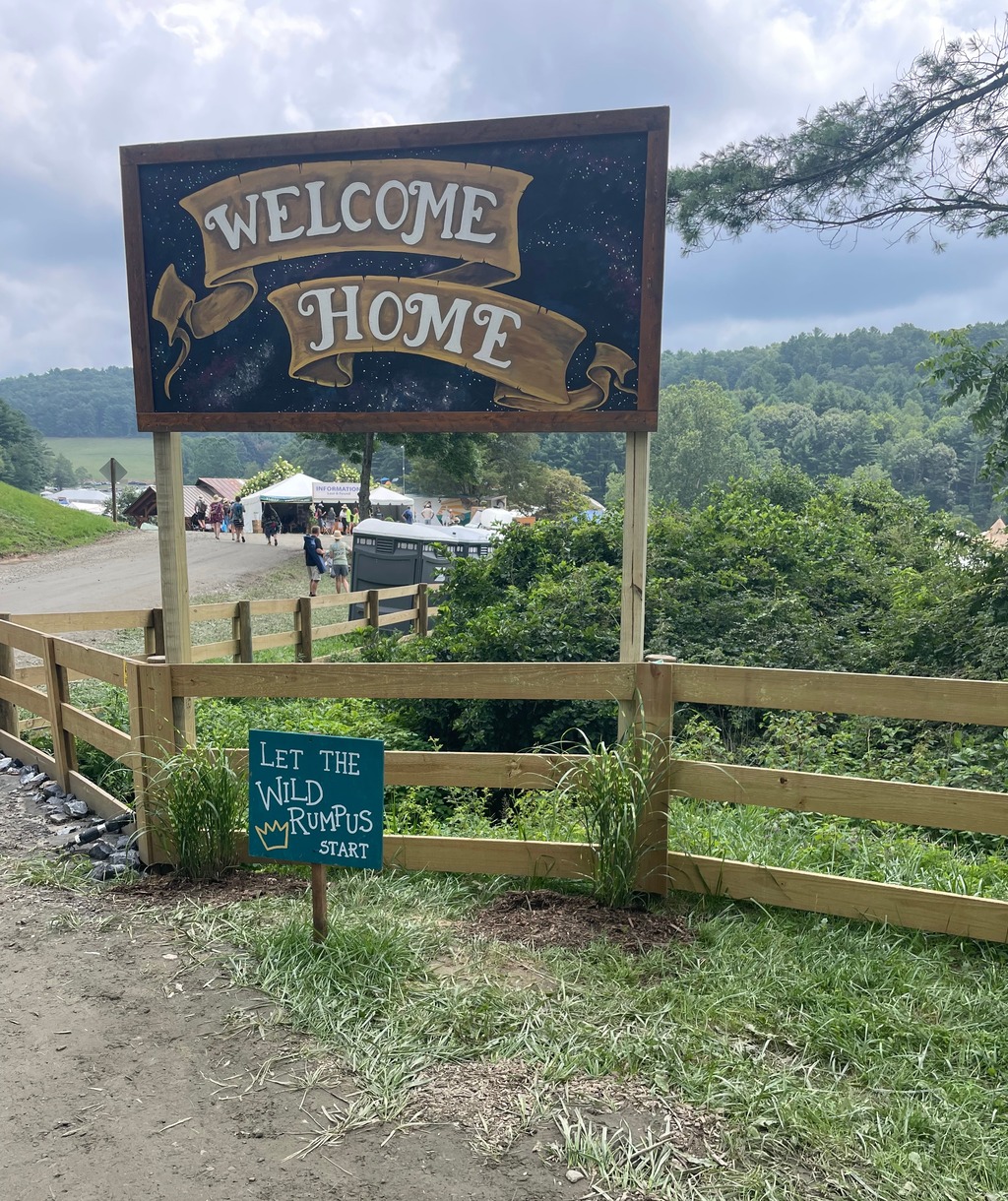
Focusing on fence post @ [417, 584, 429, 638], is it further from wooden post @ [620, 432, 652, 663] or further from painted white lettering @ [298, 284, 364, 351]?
wooden post @ [620, 432, 652, 663]

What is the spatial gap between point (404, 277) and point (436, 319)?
0.86ft

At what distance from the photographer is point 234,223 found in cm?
443

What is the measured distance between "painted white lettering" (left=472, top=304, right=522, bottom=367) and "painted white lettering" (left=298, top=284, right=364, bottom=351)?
0.59 m

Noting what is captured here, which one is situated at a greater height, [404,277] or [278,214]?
[278,214]

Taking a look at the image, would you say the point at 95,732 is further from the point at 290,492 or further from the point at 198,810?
the point at 290,492

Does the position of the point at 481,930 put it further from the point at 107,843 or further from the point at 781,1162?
the point at 107,843

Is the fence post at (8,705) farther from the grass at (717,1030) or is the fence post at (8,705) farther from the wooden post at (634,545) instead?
the wooden post at (634,545)

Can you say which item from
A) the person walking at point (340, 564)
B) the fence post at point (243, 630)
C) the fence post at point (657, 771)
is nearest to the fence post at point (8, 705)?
the fence post at point (243, 630)

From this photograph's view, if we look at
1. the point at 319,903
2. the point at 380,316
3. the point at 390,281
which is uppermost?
the point at 390,281

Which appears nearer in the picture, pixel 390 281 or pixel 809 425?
pixel 390 281

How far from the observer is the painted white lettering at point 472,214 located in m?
4.14

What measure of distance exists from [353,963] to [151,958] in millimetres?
867

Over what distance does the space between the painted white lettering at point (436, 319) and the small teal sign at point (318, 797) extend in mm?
1988

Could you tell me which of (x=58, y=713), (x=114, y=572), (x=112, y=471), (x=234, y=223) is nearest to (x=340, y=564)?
(x=114, y=572)
